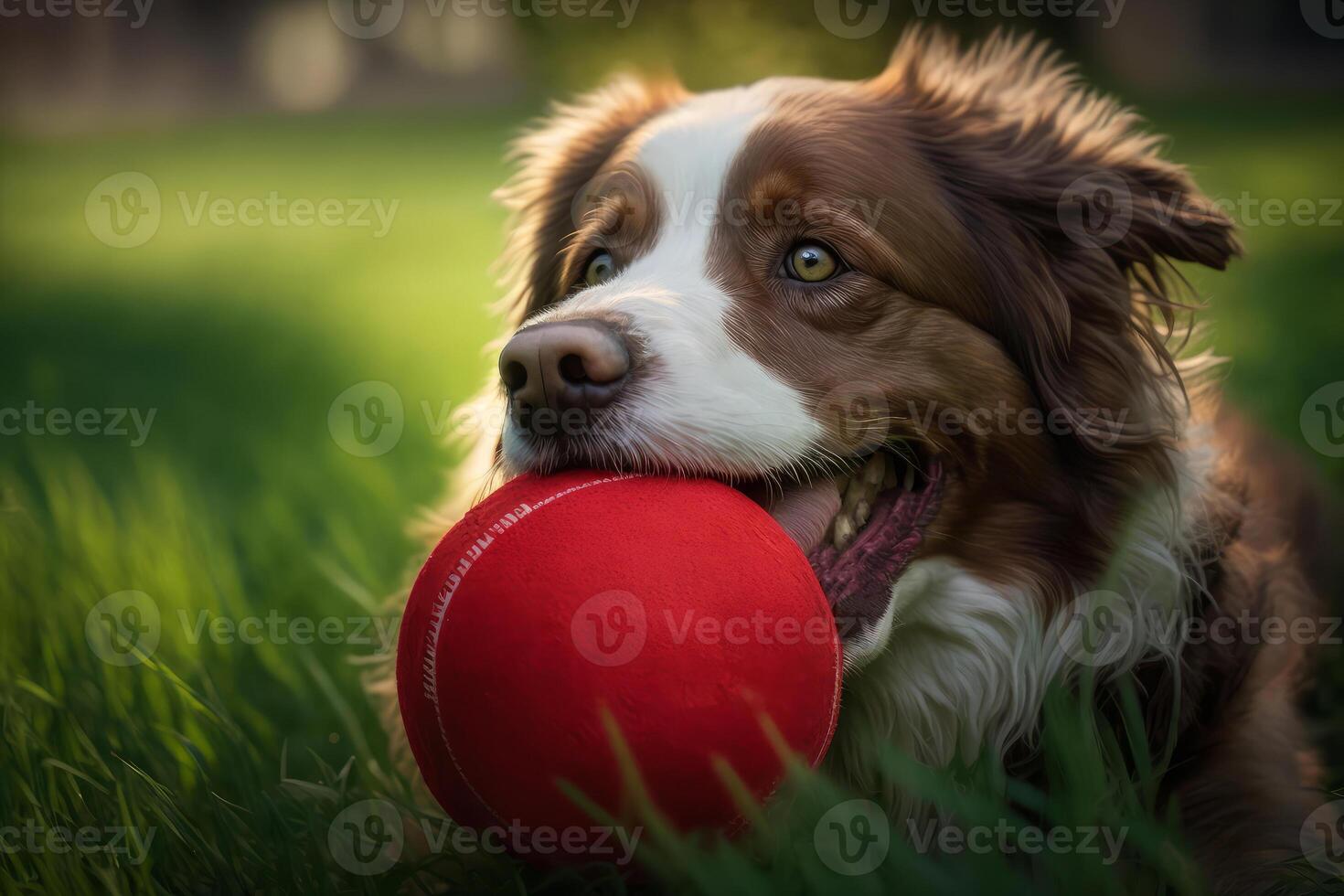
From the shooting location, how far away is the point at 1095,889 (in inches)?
77.2

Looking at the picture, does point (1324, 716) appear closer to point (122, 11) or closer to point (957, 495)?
point (957, 495)

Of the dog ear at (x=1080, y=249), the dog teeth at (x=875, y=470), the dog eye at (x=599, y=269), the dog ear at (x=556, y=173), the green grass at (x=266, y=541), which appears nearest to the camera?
the green grass at (x=266, y=541)

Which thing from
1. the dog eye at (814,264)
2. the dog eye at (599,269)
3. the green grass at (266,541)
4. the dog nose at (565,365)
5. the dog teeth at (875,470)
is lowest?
the green grass at (266,541)

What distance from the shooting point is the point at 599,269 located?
313 cm

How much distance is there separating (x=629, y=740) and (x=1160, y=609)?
145cm

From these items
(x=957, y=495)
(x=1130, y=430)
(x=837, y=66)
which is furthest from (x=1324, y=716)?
(x=837, y=66)

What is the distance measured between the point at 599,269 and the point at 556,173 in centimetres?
74

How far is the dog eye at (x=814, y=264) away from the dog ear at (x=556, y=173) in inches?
35.1

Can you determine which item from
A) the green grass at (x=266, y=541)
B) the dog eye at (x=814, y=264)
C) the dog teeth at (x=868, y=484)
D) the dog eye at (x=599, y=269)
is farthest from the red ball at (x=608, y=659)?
the dog eye at (x=599, y=269)

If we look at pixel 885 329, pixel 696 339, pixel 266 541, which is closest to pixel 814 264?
pixel 885 329

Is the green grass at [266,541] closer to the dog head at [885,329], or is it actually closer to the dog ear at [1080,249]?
the dog head at [885,329]

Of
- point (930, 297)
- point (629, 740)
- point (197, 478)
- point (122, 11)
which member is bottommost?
point (197, 478)

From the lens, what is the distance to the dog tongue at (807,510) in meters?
2.60

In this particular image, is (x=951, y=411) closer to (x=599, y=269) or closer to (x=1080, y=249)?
(x=1080, y=249)
